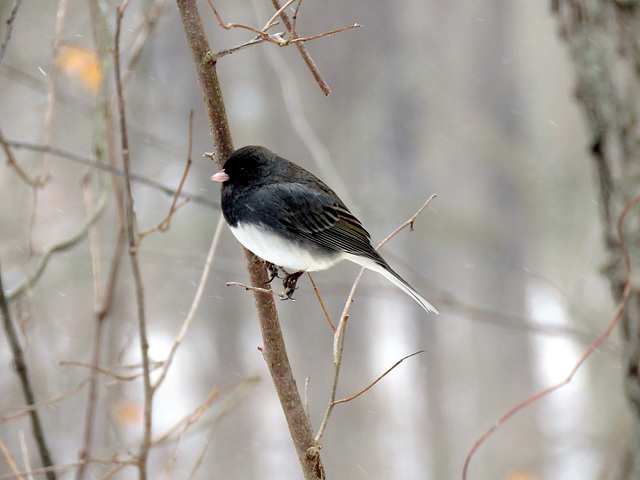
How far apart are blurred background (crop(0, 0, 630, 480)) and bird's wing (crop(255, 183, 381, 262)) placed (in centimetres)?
235

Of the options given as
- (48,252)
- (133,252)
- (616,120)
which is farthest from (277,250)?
(616,120)

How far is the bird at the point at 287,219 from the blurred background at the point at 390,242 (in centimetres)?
240

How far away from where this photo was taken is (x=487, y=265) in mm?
5879

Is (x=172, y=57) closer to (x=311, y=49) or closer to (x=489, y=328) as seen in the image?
(x=311, y=49)

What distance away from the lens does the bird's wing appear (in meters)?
1.87

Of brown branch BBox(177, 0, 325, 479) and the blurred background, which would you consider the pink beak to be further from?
the blurred background

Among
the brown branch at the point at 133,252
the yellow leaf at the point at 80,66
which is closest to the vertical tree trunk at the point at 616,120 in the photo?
the brown branch at the point at 133,252

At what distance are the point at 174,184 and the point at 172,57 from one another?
100 centimetres

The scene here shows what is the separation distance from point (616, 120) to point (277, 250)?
3.82 feet

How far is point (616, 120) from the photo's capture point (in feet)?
6.64

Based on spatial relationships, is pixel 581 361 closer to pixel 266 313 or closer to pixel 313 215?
pixel 266 313

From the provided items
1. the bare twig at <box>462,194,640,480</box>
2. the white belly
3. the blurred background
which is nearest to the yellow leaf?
the blurred background

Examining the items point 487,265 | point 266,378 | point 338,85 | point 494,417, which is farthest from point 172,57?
point 494,417

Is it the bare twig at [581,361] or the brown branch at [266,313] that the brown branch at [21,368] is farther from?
the bare twig at [581,361]
